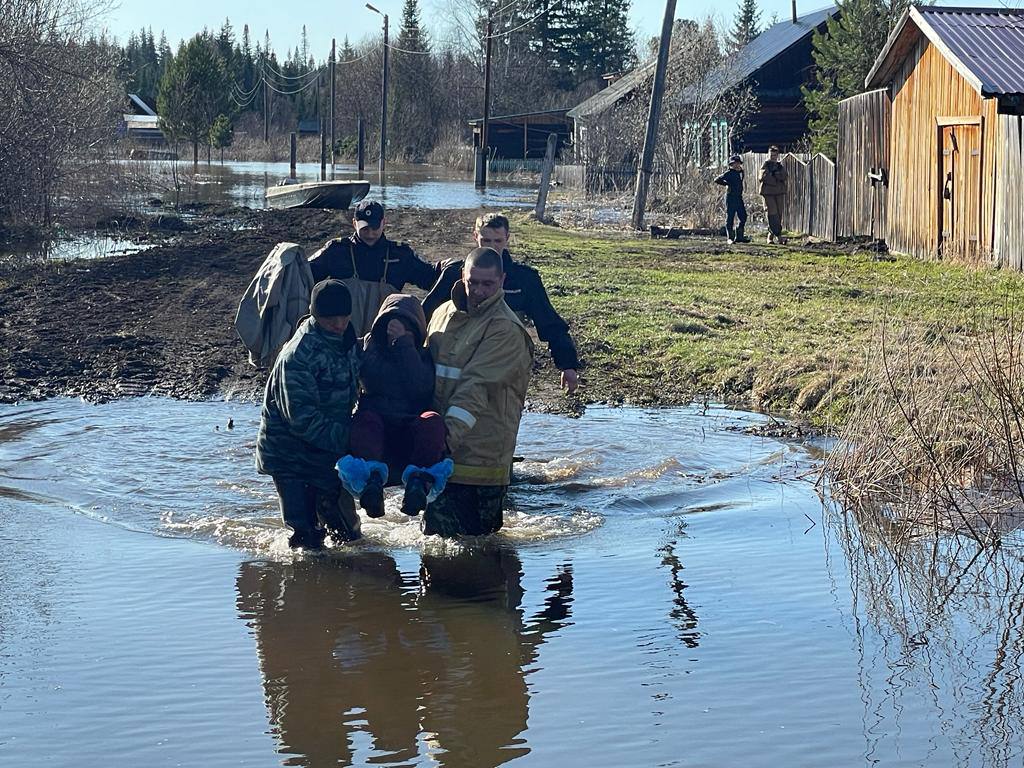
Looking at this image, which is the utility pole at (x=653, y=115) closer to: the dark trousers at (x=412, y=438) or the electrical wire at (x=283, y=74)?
the dark trousers at (x=412, y=438)

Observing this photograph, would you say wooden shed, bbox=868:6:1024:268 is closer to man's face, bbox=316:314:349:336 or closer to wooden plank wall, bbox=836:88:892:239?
wooden plank wall, bbox=836:88:892:239

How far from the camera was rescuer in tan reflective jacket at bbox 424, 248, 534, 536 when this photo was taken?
21.6 ft

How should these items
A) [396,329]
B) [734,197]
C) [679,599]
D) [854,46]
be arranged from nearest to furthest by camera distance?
1. [679,599]
2. [396,329]
3. [734,197]
4. [854,46]

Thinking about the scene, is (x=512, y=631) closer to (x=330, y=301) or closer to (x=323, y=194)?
(x=330, y=301)

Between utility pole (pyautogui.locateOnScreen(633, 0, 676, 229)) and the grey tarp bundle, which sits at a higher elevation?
utility pole (pyautogui.locateOnScreen(633, 0, 676, 229))

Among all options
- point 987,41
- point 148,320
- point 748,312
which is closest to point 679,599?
point 748,312

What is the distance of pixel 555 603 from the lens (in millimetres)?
6293

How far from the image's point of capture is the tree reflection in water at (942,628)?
4.80m

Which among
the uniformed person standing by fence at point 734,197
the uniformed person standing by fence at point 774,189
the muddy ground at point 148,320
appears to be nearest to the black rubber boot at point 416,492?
the muddy ground at point 148,320

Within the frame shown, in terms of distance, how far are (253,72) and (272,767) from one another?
12585 centimetres

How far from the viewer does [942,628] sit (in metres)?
5.79

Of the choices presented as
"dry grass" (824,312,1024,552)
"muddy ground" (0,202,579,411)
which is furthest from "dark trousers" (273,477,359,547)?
"muddy ground" (0,202,579,411)

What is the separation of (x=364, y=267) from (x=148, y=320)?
24.0 feet

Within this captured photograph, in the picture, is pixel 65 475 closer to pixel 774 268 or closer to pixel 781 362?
pixel 781 362
